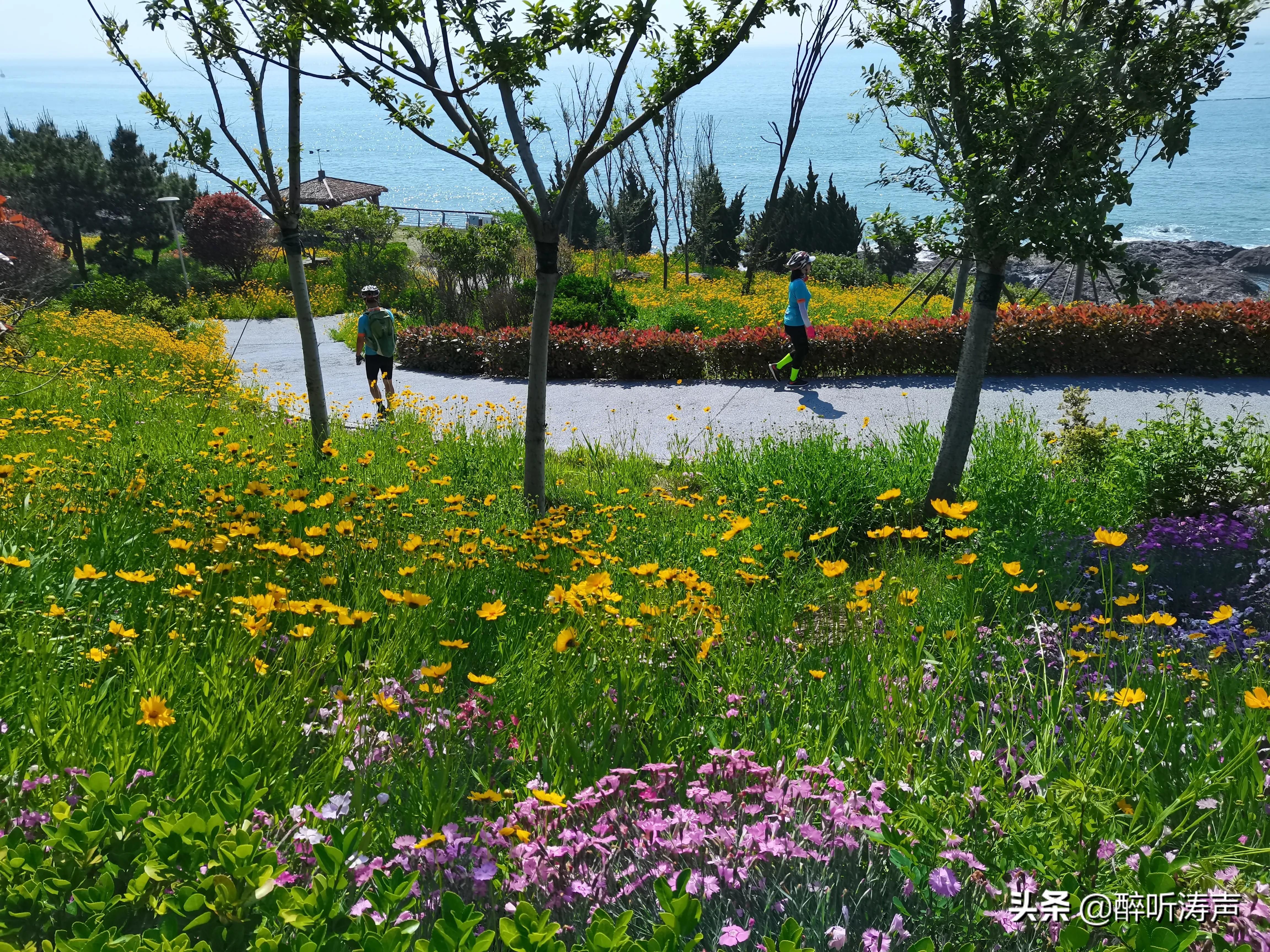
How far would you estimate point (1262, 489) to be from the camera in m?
5.53

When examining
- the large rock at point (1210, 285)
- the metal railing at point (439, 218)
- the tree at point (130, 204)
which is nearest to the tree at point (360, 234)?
the tree at point (130, 204)

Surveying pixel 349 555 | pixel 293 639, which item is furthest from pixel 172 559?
pixel 293 639

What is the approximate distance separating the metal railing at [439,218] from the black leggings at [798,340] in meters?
35.6

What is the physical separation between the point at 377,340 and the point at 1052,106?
8128 mm

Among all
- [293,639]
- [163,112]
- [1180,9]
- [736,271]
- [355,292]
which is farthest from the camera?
[736,271]

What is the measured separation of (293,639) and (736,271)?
31286mm

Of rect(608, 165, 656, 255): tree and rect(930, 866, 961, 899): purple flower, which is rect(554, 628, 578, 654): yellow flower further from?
rect(608, 165, 656, 255): tree

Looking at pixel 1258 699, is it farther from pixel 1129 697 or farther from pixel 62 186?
pixel 62 186

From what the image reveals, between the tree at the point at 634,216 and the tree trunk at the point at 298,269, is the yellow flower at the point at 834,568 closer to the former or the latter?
the tree trunk at the point at 298,269

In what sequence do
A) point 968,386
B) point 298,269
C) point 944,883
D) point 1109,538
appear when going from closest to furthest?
point 944,883
point 1109,538
point 968,386
point 298,269

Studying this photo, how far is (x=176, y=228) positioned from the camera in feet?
91.3

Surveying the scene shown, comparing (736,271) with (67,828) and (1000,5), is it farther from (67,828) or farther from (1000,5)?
(67,828)

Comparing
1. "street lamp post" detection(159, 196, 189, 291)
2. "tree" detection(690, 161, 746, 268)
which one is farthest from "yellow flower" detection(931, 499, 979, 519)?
"tree" detection(690, 161, 746, 268)

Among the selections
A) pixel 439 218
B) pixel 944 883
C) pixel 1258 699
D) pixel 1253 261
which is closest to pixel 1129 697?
pixel 1258 699
